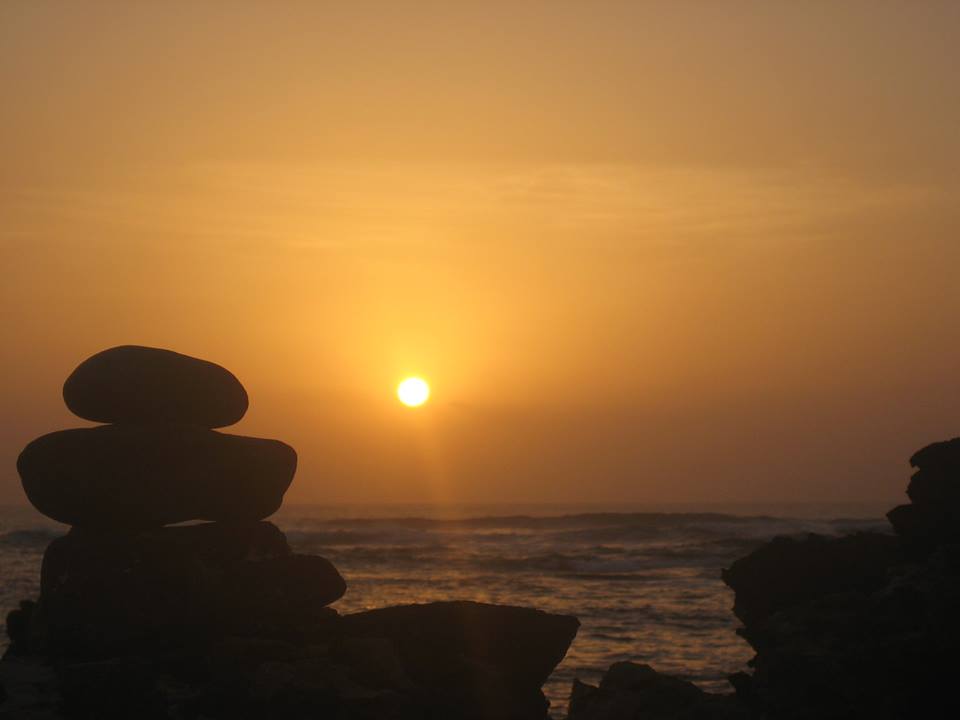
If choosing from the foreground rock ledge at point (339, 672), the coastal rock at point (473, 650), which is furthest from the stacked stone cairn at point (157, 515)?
the coastal rock at point (473, 650)

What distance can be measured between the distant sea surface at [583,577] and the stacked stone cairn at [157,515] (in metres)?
6.93

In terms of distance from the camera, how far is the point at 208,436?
1700cm

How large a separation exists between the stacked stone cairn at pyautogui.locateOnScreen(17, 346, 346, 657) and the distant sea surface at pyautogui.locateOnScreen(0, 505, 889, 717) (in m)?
6.93

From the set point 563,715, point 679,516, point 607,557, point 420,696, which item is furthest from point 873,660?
point 679,516

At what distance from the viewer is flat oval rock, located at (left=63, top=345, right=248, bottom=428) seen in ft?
54.6

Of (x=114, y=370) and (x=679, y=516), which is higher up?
(x=114, y=370)

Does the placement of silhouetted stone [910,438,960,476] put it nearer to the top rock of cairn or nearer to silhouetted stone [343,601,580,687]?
silhouetted stone [343,601,580,687]

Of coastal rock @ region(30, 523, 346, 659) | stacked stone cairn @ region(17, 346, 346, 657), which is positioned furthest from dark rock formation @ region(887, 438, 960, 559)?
stacked stone cairn @ region(17, 346, 346, 657)

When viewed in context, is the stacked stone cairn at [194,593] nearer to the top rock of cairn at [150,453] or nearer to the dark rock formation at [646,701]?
the top rock of cairn at [150,453]

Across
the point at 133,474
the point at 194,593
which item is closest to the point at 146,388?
the point at 133,474

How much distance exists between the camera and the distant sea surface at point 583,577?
2613 centimetres

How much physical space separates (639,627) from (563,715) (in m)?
10.6

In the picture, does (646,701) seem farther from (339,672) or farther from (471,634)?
(339,672)

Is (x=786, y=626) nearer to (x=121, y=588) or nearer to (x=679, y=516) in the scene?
(x=121, y=588)
